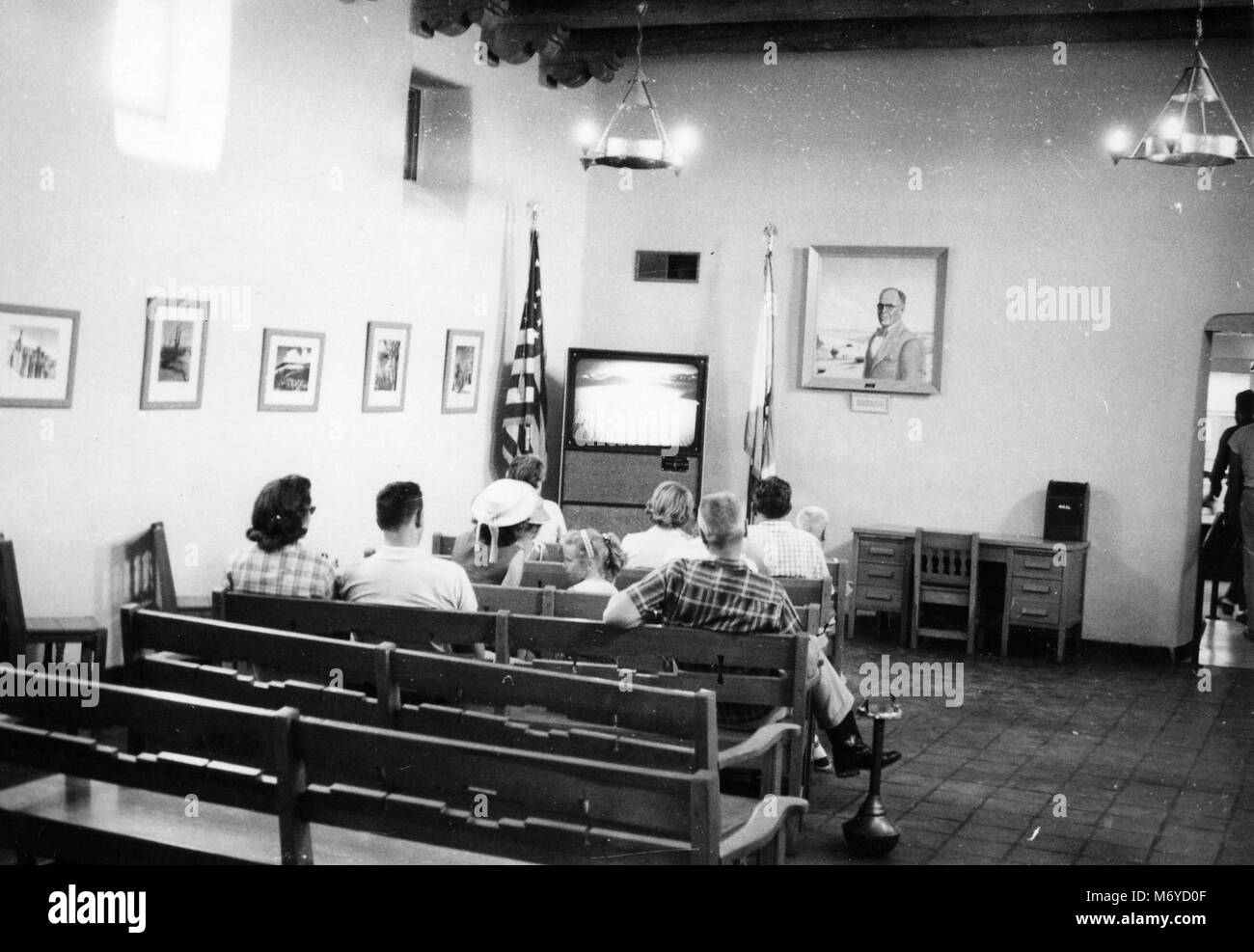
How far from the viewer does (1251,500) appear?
32.4 ft

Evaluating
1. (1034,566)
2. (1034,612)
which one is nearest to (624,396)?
(1034,566)

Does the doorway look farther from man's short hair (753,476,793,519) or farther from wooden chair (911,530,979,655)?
man's short hair (753,476,793,519)

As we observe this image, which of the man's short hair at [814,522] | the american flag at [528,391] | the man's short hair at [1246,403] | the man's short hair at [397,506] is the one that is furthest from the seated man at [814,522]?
the man's short hair at [1246,403]

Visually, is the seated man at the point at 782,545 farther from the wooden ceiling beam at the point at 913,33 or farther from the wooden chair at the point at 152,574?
the wooden ceiling beam at the point at 913,33

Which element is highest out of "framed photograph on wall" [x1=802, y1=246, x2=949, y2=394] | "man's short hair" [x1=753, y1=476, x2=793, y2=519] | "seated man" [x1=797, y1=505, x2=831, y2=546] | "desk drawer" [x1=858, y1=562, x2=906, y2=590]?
"framed photograph on wall" [x1=802, y1=246, x2=949, y2=394]

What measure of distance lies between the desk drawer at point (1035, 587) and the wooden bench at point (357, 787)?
6.89m

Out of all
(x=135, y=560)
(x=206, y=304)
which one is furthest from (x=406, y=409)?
(x=135, y=560)

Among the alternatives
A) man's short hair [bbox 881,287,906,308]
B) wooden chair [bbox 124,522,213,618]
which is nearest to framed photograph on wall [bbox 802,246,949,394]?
man's short hair [bbox 881,287,906,308]

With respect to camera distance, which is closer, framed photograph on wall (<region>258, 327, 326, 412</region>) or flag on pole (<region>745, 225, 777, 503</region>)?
framed photograph on wall (<region>258, 327, 326, 412</region>)

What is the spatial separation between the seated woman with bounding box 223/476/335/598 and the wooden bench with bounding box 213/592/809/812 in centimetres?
36

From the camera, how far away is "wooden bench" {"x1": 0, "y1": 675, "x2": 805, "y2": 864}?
113 inches

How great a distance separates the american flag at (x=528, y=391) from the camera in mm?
9758

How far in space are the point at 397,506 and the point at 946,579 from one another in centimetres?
548
